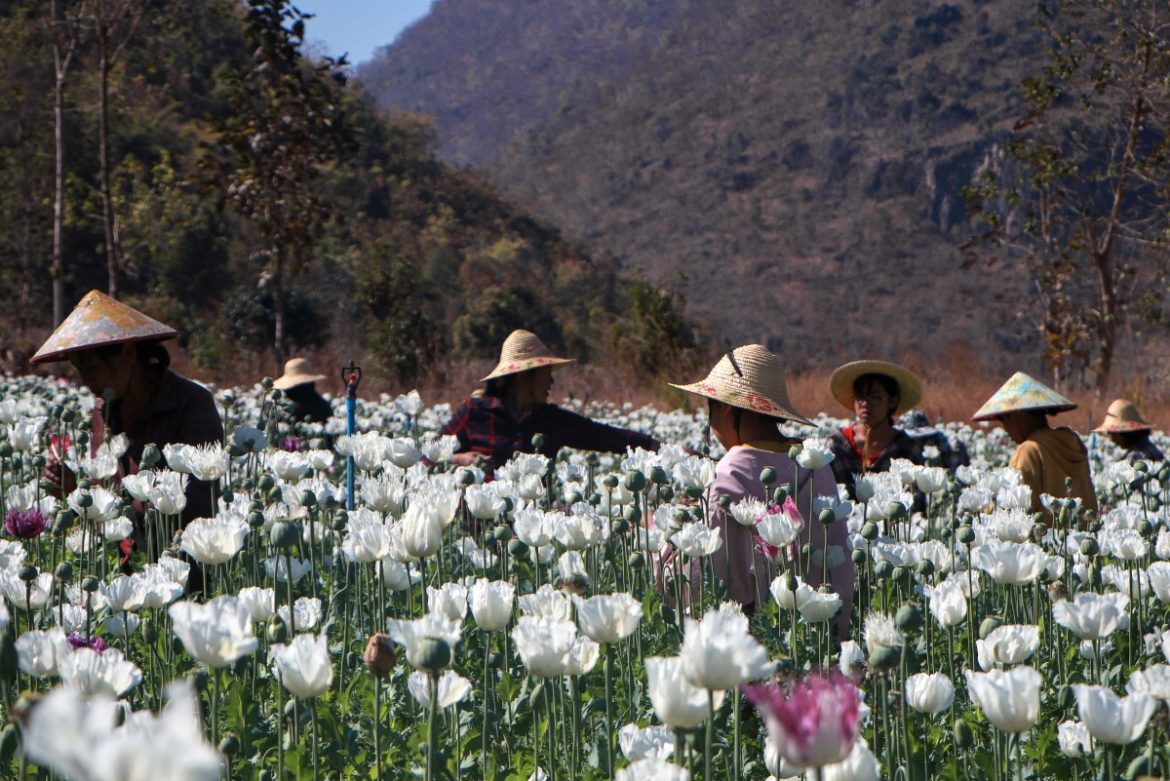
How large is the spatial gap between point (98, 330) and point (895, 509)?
254 centimetres

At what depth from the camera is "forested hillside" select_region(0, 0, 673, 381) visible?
1453 centimetres

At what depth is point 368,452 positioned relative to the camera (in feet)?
12.2

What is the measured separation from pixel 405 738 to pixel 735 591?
1.37 metres

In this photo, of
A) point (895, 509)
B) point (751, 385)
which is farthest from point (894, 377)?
point (895, 509)

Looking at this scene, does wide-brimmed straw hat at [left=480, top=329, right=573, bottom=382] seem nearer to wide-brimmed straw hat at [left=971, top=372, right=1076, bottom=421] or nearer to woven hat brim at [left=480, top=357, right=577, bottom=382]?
woven hat brim at [left=480, top=357, right=577, bottom=382]

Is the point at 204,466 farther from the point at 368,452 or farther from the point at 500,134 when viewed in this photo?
the point at 500,134

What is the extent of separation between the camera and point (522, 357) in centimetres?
610

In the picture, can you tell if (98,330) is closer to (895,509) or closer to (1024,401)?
(895,509)

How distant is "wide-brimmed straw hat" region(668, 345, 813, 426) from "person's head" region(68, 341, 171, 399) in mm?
1800

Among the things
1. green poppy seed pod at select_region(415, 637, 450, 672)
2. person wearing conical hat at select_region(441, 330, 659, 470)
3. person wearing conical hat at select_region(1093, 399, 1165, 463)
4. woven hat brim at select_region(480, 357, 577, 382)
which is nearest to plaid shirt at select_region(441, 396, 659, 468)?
person wearing conical hat at select_region(441, 330, 659, 470)

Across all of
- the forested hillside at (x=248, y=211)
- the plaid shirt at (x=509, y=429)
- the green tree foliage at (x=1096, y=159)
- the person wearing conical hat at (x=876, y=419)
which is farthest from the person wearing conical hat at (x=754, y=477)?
the green tree foliage at (x=1096, y=159)

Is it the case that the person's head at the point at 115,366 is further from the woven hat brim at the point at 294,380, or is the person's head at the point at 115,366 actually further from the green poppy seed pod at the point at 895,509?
the woven hat brim at the point at 294,380

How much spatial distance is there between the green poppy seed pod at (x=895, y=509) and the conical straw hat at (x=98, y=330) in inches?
89.8

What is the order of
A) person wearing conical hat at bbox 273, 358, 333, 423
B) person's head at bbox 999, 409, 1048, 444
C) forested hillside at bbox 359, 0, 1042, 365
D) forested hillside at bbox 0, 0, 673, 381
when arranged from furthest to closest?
forested hillside at bbox 359, 0, 1042, 365 < forested hillside at bbox 0, 0, 673, 381 < person wearing conical hat at bbox 273, 358, 333, 423 < person's head at bbox 999, 409, 1048, 444
